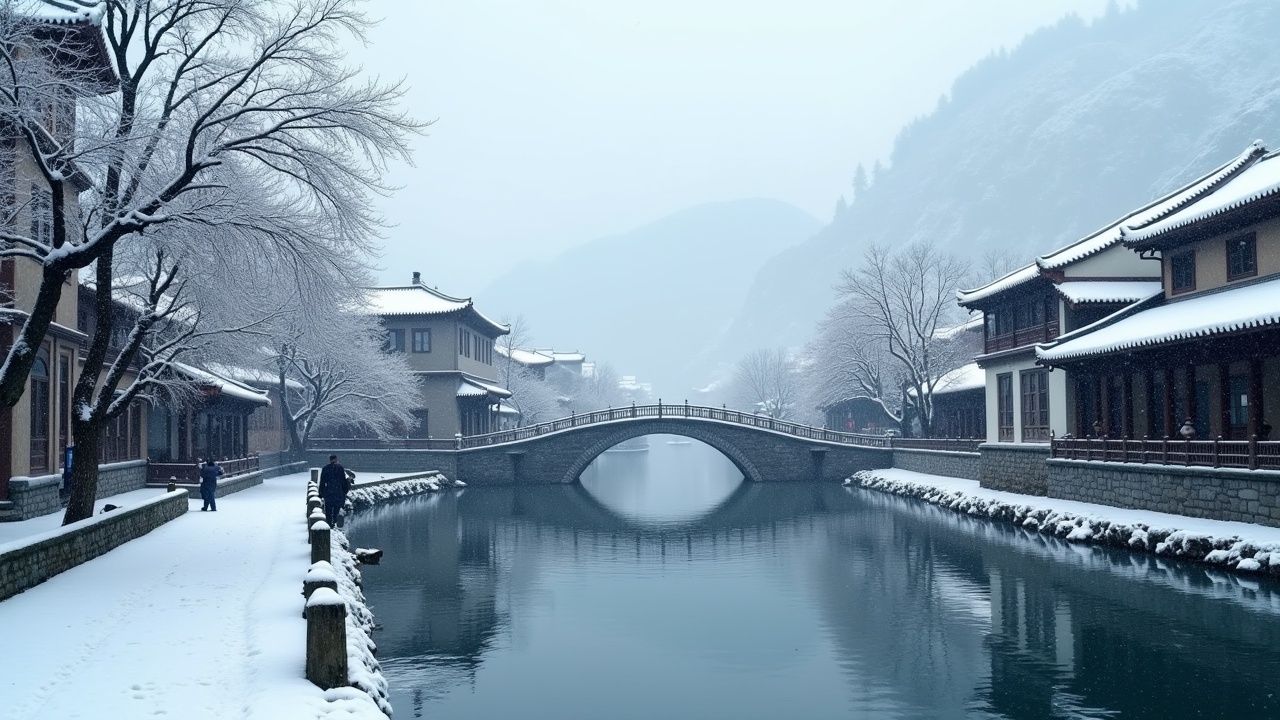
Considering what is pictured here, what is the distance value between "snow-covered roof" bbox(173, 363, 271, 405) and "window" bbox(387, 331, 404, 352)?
12.4 metres

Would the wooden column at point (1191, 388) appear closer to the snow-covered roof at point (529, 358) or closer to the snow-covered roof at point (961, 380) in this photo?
the snow-covered roof at point (961, 380)

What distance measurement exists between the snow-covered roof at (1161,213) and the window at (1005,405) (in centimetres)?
364

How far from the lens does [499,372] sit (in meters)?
77.7

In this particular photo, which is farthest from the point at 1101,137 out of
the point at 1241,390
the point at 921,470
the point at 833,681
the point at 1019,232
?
the point at 833,681

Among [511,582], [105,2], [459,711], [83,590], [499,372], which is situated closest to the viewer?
[459,711]

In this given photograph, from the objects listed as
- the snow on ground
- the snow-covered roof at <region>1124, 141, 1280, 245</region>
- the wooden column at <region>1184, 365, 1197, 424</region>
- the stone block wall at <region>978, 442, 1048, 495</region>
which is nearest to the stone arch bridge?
the stone block wall at <region>978, 442, 1048, 495</region>

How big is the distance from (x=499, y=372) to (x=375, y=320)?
25852mm

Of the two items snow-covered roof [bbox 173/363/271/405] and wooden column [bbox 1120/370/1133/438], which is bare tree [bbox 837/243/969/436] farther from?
A: snow-covered roof [bbox 173/363/271/405]

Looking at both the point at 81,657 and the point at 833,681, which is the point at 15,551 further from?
the point at 833,681

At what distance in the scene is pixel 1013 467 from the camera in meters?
36.4

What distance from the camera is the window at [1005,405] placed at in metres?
37.9

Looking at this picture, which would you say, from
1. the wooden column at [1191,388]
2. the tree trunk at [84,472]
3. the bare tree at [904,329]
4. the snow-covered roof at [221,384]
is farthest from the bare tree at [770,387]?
the tree trunk at [84,472]

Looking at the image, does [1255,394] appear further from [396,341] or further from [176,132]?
[396,341]

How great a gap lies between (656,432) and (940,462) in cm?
1471
